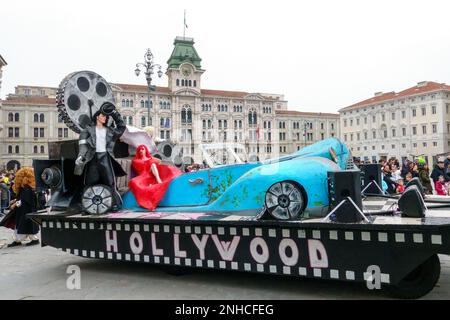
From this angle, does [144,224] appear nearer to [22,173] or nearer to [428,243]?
[428,243]

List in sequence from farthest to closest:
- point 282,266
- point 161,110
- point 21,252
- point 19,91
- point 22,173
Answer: point 19,91, point 161,110, point 22,173, point 21,252, point 282,266

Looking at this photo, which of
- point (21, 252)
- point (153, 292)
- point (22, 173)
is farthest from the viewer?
point (22, 173)

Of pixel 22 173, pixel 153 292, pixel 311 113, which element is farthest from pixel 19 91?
pixel 153 292

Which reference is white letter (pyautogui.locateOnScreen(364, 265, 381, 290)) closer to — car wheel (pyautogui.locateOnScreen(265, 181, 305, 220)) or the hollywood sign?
the hollywood sign

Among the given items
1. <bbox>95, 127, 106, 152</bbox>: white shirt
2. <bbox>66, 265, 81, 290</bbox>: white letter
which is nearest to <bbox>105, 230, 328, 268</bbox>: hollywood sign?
<bbox>66, 265, 81, 290</bbox>: white letter

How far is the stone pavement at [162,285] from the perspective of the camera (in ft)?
14.9

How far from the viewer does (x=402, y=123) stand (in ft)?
251

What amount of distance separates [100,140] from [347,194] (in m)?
3.58

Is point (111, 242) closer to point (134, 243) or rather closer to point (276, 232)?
point (134, 243)

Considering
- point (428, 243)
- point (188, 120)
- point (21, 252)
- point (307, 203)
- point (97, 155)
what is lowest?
point (21, 252)

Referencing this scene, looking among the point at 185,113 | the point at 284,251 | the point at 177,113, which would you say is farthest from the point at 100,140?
the point at 185,113

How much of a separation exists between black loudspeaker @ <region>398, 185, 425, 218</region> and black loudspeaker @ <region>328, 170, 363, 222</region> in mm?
438

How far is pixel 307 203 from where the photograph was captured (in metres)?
4.50
